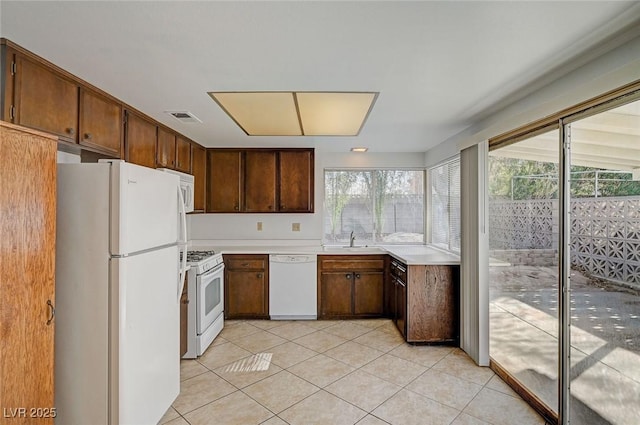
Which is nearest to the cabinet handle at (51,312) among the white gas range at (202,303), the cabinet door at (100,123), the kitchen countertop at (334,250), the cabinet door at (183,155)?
the cabinet door at (100,123)

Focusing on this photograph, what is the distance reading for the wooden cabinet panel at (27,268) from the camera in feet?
4.49

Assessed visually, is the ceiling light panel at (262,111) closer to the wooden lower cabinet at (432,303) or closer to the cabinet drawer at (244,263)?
the cabinet drawer at (244,263)

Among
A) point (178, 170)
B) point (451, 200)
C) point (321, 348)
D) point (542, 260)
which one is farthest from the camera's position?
point (451, 200)

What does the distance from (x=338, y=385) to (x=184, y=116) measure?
8.78 feet

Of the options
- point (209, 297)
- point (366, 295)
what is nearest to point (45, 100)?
point (209, 297)

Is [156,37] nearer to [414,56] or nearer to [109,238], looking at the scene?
[109,238]

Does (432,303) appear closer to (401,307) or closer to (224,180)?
(401,307)

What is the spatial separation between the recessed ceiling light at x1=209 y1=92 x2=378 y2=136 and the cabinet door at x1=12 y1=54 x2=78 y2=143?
0.87 m

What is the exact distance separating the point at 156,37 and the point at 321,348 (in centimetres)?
295

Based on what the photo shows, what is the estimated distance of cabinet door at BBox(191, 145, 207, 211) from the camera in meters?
4.00

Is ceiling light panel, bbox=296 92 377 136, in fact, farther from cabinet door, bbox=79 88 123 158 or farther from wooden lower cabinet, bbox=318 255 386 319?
wooden lower cabinet, bbox=318 255 386 319

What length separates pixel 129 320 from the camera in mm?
1796

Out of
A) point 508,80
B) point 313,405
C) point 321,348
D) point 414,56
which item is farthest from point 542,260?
point 321,348

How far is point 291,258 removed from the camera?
13.5 ft
